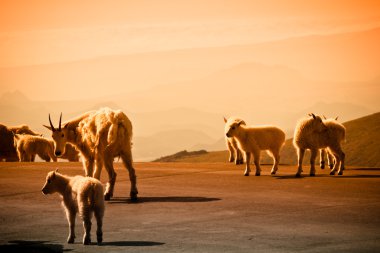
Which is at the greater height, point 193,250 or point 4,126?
point 4,126

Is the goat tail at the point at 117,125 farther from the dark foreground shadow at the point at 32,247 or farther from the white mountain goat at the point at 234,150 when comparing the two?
the white mountain goat at the point at 234,150

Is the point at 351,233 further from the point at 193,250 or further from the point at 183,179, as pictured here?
the point at 183,179

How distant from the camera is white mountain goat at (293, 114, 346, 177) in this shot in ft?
76.7

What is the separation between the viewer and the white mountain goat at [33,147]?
36.4 m

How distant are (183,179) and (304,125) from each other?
4.13 metres

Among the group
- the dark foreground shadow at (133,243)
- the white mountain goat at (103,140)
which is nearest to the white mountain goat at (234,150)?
the white mountain goat at (103,140)

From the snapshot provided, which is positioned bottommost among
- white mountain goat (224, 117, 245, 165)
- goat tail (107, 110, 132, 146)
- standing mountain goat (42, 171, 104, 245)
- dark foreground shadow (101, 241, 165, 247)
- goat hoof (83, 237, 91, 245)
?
dark foreground shadow (101, 241, 165, 247)

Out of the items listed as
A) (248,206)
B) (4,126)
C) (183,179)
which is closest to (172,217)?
(248,206)

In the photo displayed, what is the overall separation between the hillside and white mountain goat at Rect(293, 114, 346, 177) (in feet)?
28.2

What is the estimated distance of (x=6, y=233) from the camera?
46.5 feet

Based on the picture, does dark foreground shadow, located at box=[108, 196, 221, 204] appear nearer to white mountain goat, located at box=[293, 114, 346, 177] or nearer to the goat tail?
the goat tail

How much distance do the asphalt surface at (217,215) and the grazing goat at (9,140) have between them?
16.8 m

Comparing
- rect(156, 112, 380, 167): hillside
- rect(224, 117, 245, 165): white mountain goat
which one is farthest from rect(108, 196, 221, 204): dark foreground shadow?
rect(156, 112, 380, 167): hillside

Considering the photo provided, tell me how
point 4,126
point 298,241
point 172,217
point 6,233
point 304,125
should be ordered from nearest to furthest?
1. point 298,241
2. point 6,233
3. point 172,217
4. point 304,125
5. point 4,126
